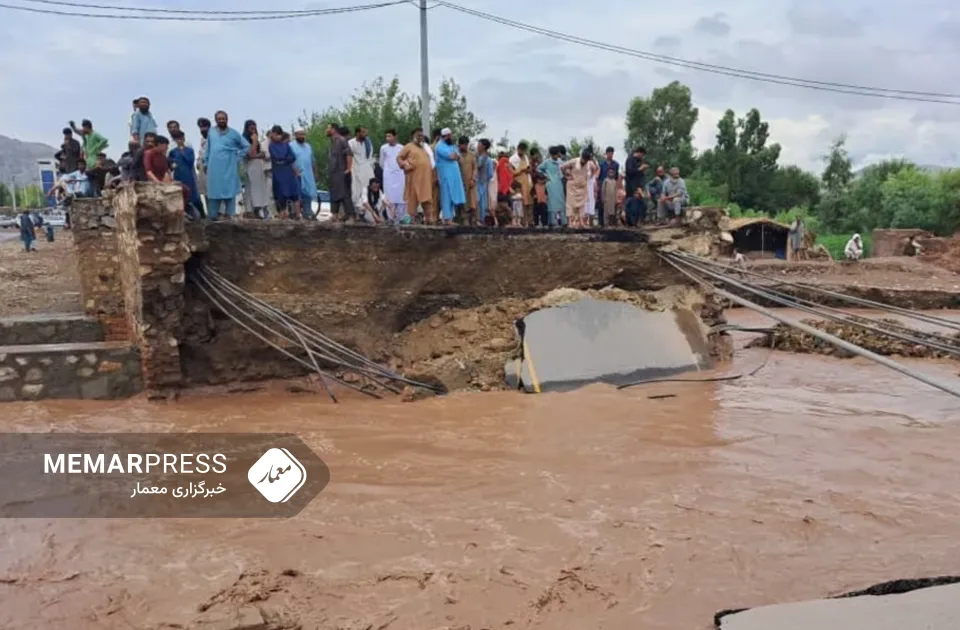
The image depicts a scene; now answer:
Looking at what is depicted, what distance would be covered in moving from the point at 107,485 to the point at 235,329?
295 cm

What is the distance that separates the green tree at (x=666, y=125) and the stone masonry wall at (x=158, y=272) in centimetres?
3502

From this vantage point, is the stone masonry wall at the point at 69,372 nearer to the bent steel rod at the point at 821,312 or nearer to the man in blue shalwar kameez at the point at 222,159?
the man in blue shalwar kameez at the point at 222,159

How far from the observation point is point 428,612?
12.9 ft

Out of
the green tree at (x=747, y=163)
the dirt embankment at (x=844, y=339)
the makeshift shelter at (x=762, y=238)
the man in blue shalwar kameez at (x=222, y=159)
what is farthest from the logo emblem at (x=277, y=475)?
the green tree at (x=747, y=163)

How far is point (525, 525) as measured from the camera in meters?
5.11

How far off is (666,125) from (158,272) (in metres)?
36.9

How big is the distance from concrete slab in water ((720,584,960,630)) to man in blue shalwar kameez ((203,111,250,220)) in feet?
23.8

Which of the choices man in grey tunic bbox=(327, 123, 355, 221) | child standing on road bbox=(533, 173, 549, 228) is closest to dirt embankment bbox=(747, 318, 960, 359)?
child standing on road bbox=(533, 173, 549, 228)

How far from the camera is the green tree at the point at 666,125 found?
4025 cm

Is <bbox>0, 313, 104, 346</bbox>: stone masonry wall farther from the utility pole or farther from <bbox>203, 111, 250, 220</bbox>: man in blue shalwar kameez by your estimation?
the utility pole

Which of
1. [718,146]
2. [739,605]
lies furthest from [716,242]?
[718,146]

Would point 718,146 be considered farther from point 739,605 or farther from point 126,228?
point 739,605

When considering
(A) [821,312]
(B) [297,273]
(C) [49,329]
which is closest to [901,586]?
(A) [821,312]

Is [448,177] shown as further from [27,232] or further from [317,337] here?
[27,232]
